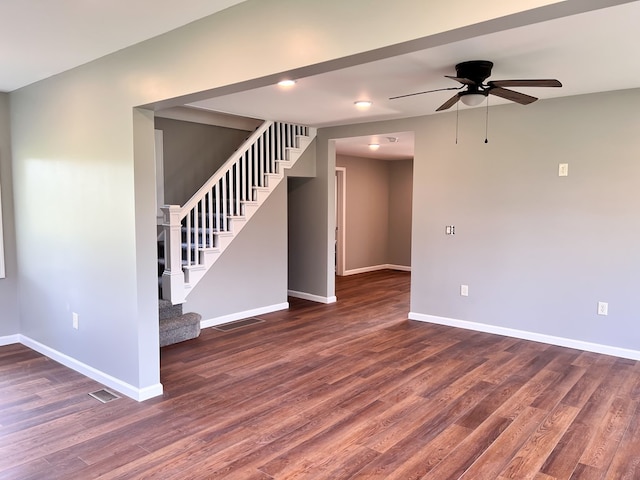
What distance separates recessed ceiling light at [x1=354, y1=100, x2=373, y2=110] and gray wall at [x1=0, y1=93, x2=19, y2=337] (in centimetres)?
Answer: 333

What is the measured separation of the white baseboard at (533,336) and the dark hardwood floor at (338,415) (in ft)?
0.40

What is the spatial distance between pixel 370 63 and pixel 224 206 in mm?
2681

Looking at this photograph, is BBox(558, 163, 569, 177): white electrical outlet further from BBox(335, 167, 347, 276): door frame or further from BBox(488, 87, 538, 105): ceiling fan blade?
BBox(335, 167, 347, 276): door frame

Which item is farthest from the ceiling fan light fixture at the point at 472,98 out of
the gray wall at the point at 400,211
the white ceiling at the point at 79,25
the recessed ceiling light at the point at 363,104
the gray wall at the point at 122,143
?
the gray wall at the point at 400,211

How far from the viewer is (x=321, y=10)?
6.77 feet

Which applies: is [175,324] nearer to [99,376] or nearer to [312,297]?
[99,376]

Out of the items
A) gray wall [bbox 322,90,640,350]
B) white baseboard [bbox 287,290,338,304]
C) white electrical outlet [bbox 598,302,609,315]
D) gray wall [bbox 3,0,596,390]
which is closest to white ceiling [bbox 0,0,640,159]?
gray wall [bbox 3,0,596,390]

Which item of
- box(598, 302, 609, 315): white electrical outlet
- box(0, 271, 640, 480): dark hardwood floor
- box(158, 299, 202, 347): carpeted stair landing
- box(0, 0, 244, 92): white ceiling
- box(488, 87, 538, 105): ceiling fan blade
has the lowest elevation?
box(0, 271, 640, 480): dark hardwood floor

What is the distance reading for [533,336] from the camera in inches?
188

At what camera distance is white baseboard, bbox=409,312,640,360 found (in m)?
4.30

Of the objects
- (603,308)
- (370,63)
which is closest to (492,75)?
(370,63)

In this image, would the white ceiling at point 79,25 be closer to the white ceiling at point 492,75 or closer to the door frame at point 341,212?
the white ceiling at point 492,75

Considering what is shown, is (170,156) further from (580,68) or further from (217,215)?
(580,68)

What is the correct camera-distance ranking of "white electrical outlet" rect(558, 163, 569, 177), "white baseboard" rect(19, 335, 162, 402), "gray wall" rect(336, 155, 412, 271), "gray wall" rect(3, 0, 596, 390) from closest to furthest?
"gray wall" rect(3, 0, 596, 390) → "white baseboard" rect(19, 335, 162, 402) → "white electrical outlet" rect(558, 163, 569, 177) → "gray wall" rect(336, 155, 412, 271)
